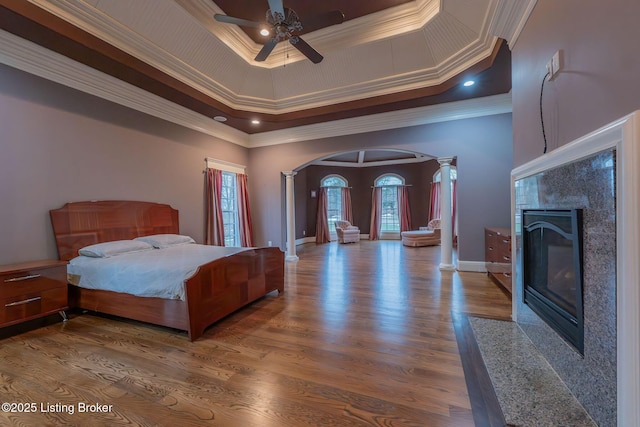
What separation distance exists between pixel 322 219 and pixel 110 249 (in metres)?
6.84

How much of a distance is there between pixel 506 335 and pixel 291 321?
1900mm

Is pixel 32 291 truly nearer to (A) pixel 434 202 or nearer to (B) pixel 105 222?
(B) pixel 105 222

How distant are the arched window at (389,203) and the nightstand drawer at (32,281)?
8.73 m

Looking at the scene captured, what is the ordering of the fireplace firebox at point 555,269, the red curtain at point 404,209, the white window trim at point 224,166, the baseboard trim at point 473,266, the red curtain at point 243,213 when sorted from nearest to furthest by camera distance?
1. the fireplace firebox at point 555,269
2. the baseboard trim at point 473,266
3. the white window trim at point 224,166
4. the red curtain at point 243,213
5. the red curtain at point 404,209

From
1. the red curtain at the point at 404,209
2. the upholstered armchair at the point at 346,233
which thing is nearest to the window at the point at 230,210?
the upholstered armchair at the point at 346,233

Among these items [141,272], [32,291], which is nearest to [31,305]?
[32,291]

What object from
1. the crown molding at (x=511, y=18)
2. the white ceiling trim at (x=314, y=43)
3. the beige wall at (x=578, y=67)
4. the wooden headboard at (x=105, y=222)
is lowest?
the wooden headboard at (x=105, y=222)

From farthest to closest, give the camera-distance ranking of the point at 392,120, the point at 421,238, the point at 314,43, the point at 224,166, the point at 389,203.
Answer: the point at 389,203 → the point at 421,238 → the point at 224,166 → the point at 392,120 → the point at 314,43

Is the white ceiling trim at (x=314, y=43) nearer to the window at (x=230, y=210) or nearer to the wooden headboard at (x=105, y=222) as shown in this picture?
the window at (x=230, y=210)

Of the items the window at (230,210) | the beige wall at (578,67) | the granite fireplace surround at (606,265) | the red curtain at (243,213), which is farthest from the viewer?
the red curtain at (243,213)

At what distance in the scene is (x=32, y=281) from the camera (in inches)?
94.0

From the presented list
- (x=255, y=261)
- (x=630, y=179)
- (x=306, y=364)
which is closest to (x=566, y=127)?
(x=630, y=179)

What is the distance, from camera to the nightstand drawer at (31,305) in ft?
7.34

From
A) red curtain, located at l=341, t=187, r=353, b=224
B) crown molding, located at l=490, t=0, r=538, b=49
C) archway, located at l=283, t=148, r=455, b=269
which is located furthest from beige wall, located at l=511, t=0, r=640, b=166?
red curtain, located at l=341, t=187, r=353, b=224
